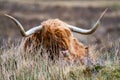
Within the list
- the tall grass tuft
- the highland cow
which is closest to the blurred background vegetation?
the highland cow

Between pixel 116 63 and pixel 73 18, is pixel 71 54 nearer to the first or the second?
pixel 116 63

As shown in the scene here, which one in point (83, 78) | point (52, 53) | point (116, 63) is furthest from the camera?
point (52, 53)

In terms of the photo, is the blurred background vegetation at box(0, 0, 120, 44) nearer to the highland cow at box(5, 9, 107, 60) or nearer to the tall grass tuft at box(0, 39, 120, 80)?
the highland cow at box(5, 9, 107, 60)

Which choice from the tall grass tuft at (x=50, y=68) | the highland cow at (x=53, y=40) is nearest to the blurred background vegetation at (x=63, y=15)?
the highland cow at (x=53, y=40)

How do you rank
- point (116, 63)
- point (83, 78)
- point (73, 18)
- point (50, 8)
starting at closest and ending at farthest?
point (83, 78) → point (116, 63) → point (73, 18) → point (50, 8)

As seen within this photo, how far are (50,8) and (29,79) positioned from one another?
38.4 meters

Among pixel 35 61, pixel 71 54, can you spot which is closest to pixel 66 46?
pixel 71 54

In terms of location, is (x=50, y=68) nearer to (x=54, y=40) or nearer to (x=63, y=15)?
(x=54, y=40)

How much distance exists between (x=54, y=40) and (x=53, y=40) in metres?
0.02

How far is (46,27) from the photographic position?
1173 cm

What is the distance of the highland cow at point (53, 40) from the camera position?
1141cm

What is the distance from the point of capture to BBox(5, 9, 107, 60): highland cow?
1141 cm

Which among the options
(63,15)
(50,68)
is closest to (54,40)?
(50,68)

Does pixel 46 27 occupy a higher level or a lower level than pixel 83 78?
higher
